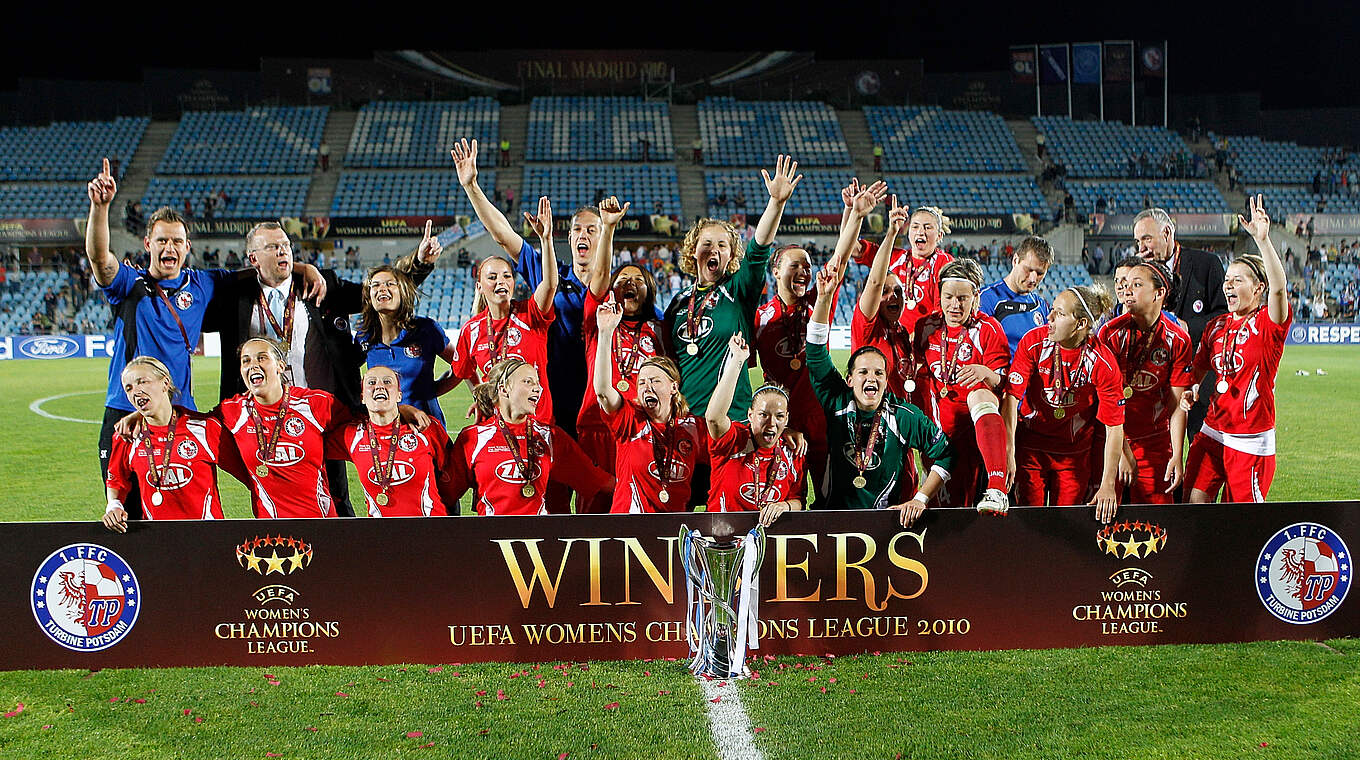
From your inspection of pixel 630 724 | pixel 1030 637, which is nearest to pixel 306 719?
pixel 630 724

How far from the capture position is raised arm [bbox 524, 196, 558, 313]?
4.49 m

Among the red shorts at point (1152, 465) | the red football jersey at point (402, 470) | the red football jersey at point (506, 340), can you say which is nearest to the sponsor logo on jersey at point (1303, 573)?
the red shorts at point (1152, 465)

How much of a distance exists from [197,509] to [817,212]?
94.1 ft

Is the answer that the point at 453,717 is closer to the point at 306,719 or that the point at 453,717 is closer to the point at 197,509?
the point at 306,719

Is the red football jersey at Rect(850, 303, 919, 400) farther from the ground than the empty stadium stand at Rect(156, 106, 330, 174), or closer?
closer

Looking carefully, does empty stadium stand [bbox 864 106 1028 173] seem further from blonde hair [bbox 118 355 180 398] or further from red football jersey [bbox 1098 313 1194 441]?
blonde hair [bbox 118 355 180 398]

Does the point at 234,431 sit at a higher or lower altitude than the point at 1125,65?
lower

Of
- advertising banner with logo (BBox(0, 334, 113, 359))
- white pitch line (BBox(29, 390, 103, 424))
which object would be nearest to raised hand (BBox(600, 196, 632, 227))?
white pitch line (BBox(29, 390, 103, 424))

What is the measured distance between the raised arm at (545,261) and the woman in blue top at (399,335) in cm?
61

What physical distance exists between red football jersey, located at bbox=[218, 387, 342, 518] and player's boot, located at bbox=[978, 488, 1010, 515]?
3.00 meters

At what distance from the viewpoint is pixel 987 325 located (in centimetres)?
444

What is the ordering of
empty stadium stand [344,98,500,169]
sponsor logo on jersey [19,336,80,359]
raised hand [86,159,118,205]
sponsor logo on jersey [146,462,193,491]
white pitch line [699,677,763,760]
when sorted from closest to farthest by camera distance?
white pitch line [699,677,763,760] < sponsor logo on jersey [146,462,193,491] < raised hand [86,159,118,205] < sponsor logo on jersey [19,336,80,359] < empty stadium stand [344,98,500,169]

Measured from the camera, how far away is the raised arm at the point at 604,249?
4148 millimetres

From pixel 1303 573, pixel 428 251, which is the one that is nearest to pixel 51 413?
pixel 428 251
